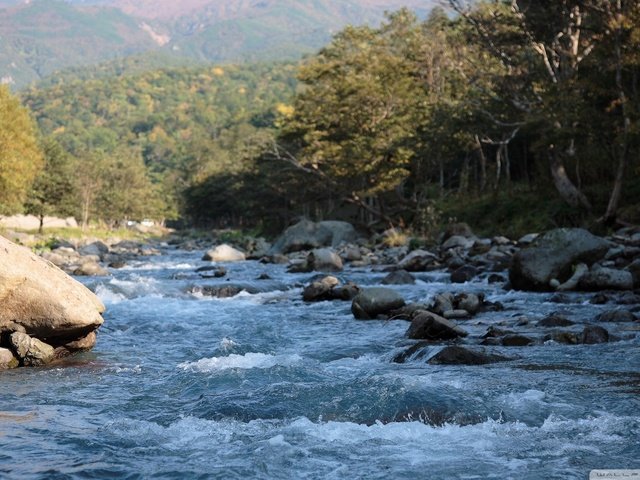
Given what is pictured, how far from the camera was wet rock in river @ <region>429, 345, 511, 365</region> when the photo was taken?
9.15 m

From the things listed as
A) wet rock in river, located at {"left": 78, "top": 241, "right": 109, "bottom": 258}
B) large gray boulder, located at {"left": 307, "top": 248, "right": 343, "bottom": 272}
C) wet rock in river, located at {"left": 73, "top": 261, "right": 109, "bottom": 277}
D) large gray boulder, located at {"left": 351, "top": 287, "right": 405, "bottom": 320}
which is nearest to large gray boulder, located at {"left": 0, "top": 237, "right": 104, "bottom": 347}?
large gray boulder, located at {"left": 351, "top": 287, "right": 405, "bottom": 320}

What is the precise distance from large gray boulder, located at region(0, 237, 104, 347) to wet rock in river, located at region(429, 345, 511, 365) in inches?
205

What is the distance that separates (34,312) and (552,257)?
11968 millimetres

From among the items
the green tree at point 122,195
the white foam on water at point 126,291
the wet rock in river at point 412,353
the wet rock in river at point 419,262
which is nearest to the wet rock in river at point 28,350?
the wet rock in river at point 412,353

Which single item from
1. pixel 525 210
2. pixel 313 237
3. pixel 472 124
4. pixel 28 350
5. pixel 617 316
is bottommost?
pixel 313 237

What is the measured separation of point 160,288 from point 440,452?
47.8 feet

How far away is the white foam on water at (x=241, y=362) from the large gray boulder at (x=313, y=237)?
28.3 m

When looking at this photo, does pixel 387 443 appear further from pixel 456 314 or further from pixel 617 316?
pixel 456 314

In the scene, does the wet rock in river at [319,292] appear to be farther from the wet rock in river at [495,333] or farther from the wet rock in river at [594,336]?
the wet rock in river at [594,336]

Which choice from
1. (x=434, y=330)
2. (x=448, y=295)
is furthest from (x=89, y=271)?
(x=434, y=330)

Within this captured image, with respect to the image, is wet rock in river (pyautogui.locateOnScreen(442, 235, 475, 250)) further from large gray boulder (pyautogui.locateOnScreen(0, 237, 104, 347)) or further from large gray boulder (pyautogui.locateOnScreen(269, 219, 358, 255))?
large gray boulder (pyautogui.locateOnScreen(0, 237, 104, 347))

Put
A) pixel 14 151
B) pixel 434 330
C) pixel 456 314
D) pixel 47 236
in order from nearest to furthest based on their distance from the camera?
pixel 434 330, pixel 456 314, pixel 14 151, pixel 47 236

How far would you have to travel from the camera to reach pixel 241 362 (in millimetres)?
9531

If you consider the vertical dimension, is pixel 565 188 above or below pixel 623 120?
below
